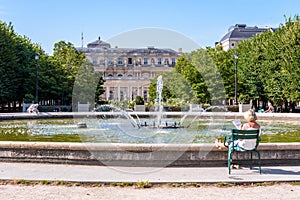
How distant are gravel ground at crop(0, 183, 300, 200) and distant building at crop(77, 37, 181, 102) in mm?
72183

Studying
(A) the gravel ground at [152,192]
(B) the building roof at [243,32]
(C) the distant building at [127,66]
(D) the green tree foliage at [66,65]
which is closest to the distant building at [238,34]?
(B) the building roof at [243,32]

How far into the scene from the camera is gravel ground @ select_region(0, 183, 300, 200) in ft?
24.5

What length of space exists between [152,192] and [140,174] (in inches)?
59.4

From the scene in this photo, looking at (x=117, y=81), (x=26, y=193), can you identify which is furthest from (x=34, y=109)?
(x=117, y=81)

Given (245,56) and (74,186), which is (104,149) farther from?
(245,56)

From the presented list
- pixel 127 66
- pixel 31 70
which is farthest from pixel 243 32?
pixel 31 70

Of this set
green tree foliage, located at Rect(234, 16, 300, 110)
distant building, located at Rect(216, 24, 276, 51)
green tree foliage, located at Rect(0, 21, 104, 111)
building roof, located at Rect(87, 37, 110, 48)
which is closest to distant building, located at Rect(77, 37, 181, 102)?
building roof, located at Rect(87, 37, 110, 48)

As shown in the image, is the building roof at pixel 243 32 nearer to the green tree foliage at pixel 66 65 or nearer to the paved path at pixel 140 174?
the green tree foliage at pixel 66 65

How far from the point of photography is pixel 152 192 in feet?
25.7

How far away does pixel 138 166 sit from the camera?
10.2m

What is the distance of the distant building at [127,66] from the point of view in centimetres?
9469

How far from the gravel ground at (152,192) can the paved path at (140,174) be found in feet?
1.20

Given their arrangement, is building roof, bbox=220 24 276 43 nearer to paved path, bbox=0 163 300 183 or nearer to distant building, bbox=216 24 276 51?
distant building, bbox=216 24 276 51

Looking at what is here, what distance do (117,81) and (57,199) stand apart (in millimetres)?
87623
